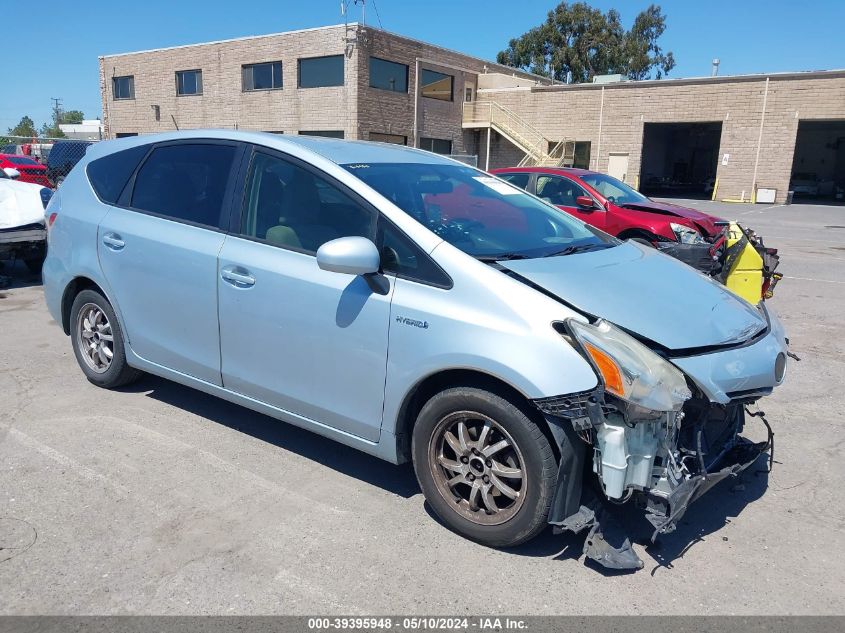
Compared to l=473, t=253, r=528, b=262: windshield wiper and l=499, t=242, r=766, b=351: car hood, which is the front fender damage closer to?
l=499, t=242, r=766, b=351: car hood

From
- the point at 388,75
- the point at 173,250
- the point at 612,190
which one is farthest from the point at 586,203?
the point at 388,75

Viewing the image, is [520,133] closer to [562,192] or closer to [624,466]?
[562,192]

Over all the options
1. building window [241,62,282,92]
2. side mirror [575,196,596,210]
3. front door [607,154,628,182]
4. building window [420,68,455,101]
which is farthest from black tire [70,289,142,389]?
front door [607,154,628,182]

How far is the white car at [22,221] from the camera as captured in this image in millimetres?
8289

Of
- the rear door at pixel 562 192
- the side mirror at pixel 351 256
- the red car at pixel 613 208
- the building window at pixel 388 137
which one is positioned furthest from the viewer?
the building window at pixel 388 137

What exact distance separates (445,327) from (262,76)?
1314 inches

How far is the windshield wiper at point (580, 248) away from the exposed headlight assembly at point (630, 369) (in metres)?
0.84

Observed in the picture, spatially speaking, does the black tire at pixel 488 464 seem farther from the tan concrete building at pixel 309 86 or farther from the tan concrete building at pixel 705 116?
the tan concrete building at pixel 705 116

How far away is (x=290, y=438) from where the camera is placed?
4.29m

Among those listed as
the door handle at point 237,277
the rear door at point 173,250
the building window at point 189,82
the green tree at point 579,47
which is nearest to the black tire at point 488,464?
the door handle at point 237,277

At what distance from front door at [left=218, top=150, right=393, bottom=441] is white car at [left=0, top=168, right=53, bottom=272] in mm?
5986

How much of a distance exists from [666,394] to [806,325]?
224 inches

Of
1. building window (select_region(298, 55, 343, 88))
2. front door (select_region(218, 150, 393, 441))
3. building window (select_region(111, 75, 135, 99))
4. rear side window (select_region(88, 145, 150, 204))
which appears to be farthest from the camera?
building window (select_region(111, 75, 135, 99))

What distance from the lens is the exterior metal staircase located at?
3494 cm
